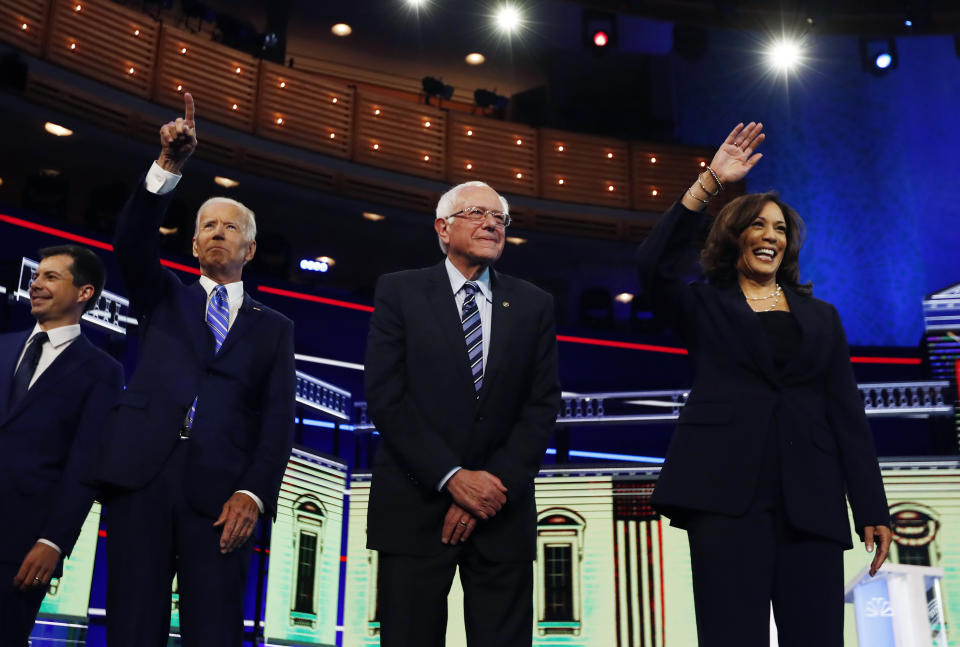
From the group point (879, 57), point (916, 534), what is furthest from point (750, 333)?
point (879, 57)

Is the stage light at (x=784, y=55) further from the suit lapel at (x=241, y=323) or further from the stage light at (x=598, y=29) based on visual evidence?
the suit lapel at (x=241, y=323)

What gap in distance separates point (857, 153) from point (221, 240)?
1167 cm

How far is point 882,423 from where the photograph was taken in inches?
430

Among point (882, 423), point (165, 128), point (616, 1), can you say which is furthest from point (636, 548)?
point (616, 1)

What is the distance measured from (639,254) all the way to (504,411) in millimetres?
492

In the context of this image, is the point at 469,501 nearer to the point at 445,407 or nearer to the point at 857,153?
the point at 445,407

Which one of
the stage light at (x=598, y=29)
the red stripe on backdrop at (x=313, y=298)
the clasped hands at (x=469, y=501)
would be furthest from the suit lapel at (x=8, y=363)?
the stage light at (x=598, y=29)

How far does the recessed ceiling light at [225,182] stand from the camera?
10801 mm

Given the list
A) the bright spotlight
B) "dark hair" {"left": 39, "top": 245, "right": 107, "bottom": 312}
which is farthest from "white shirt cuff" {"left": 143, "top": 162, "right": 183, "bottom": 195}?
the bright spotlight

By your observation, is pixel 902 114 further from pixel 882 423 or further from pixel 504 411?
pixel 504 411

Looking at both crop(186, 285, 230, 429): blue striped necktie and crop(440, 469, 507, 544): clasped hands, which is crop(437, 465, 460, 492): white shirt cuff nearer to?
crop(440, 469, 507, 544): clasped hands

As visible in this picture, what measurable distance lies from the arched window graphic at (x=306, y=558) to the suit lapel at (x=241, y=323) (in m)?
2.81

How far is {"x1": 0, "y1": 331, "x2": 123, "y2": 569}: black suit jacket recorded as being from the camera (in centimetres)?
262

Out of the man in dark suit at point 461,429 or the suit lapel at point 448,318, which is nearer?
the man in dark suit at point 461,429
